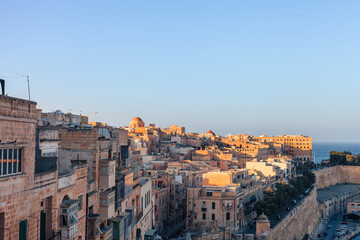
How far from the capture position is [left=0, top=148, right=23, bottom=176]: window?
923cm

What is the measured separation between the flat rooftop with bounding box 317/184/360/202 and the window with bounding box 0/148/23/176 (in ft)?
211

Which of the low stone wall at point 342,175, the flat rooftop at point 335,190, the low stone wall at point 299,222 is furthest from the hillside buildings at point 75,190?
the low stone wall at point 342,175

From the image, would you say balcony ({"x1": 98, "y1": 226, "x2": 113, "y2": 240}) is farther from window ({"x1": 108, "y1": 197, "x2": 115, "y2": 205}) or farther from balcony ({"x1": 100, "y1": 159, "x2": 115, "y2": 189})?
balcony ({"x1": 100, "y1": 159, "x2": 115, "y2": 189})

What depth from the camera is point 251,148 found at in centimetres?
8838

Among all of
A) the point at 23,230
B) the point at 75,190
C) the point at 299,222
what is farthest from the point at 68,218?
the point at 299,222

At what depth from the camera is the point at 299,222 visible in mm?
46219

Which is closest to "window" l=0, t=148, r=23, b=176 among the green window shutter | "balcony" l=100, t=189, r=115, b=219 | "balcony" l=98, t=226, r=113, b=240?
the green window shutter

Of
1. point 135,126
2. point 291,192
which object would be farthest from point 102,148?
point 135,126

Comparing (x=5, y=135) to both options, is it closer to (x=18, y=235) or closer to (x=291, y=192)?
(x=18, y=235)

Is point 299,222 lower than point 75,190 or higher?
lower

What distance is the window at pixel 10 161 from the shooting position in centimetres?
923

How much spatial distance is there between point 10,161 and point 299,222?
41814mm

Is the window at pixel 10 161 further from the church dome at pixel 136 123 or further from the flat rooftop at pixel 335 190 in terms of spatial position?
the church dome at pixel 136 123

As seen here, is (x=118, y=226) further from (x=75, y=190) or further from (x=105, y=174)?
(x=75, y=190)
